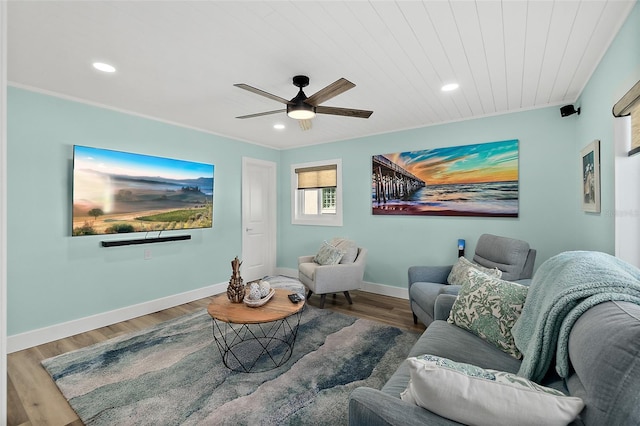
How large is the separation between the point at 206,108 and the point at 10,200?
193cm

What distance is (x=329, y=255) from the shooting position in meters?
3.97

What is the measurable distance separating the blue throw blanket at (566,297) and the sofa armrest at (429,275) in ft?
5.86

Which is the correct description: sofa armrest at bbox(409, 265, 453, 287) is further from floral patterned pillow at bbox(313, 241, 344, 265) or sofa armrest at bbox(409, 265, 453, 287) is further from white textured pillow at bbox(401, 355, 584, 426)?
white textured pillow at bbox(401, 355, 584, 426)

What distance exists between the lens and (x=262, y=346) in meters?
2.65

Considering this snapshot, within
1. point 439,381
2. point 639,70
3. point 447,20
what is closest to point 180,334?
point 439,381

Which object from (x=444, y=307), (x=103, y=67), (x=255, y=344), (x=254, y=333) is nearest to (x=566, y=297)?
(x=444, y=307)

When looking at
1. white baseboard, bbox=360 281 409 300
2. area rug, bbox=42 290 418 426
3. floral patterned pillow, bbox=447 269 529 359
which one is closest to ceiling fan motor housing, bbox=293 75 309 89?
floral patterned pillow, bbox=447 269 529 359

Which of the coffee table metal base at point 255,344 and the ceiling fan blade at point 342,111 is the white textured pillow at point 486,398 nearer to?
the coffee table metal base at point 255,344

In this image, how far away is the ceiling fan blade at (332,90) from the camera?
6.66 ft

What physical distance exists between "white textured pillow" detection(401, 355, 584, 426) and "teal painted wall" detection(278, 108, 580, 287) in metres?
2.98

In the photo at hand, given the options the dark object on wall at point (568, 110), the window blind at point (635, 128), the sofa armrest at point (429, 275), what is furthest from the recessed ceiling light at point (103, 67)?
the dark object on wall at point (568, 110)

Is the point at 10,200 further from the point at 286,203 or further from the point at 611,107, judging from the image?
the point at 611,107

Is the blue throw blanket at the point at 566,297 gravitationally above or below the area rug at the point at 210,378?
above

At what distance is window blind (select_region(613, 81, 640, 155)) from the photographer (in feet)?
5.09
